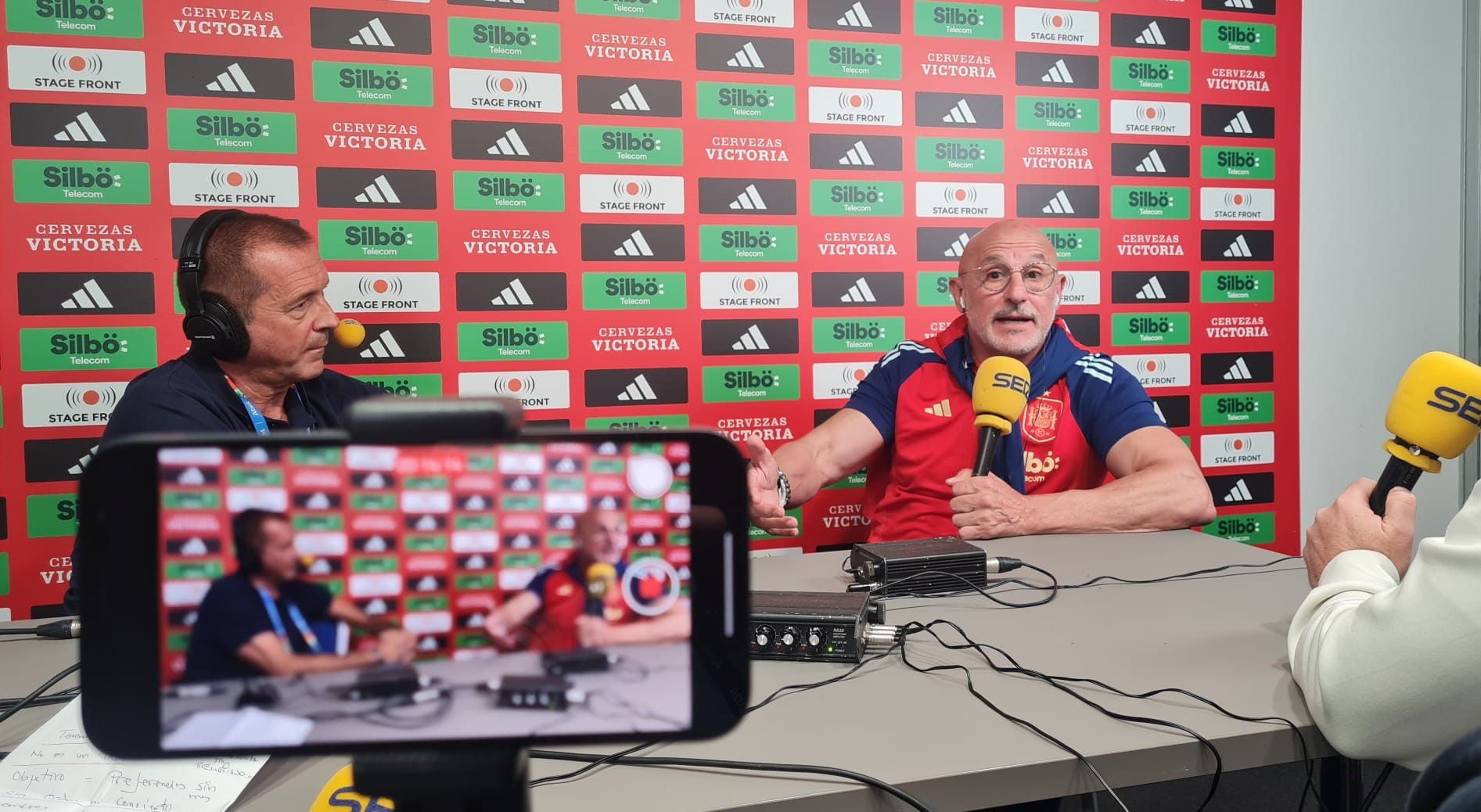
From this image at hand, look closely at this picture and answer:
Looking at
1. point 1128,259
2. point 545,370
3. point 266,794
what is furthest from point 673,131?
point 266,794

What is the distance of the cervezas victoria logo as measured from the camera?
2.21 metres

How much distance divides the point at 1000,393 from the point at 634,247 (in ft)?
4.11

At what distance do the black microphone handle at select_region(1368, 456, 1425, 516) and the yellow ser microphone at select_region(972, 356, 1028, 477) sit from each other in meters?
0.70

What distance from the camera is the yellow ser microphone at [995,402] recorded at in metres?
1.82

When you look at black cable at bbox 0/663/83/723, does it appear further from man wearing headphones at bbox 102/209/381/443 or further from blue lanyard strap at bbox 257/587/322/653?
blue lanyard strap at bbox 257/587/322/653

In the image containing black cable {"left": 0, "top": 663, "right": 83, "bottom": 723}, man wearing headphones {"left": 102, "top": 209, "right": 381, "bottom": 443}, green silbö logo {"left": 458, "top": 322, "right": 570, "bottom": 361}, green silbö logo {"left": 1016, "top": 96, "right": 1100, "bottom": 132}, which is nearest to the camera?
black cable {"left": 0, "top": 663, "right": 83, "bottom": 723}

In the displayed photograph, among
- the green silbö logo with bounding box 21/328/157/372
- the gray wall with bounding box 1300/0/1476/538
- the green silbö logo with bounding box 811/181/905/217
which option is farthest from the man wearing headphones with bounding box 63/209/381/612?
the gray wall with bounding box 1300/0/1476/538

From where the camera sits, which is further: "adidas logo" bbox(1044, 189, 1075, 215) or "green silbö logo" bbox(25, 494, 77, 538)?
"adidas logo" bbox(1044, 189, 1075, 215)

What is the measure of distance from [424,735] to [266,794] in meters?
0.57

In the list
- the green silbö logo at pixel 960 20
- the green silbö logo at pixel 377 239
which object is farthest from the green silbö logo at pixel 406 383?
the green silbö logo at pixel 960 20

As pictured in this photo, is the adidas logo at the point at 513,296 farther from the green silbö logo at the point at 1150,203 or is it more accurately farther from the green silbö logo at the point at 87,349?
the green silbö logo at the point at 1150,203

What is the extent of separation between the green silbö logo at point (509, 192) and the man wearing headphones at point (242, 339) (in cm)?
60

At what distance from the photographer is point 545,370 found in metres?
2.62

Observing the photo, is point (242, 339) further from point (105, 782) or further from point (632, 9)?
point (632, 9)
